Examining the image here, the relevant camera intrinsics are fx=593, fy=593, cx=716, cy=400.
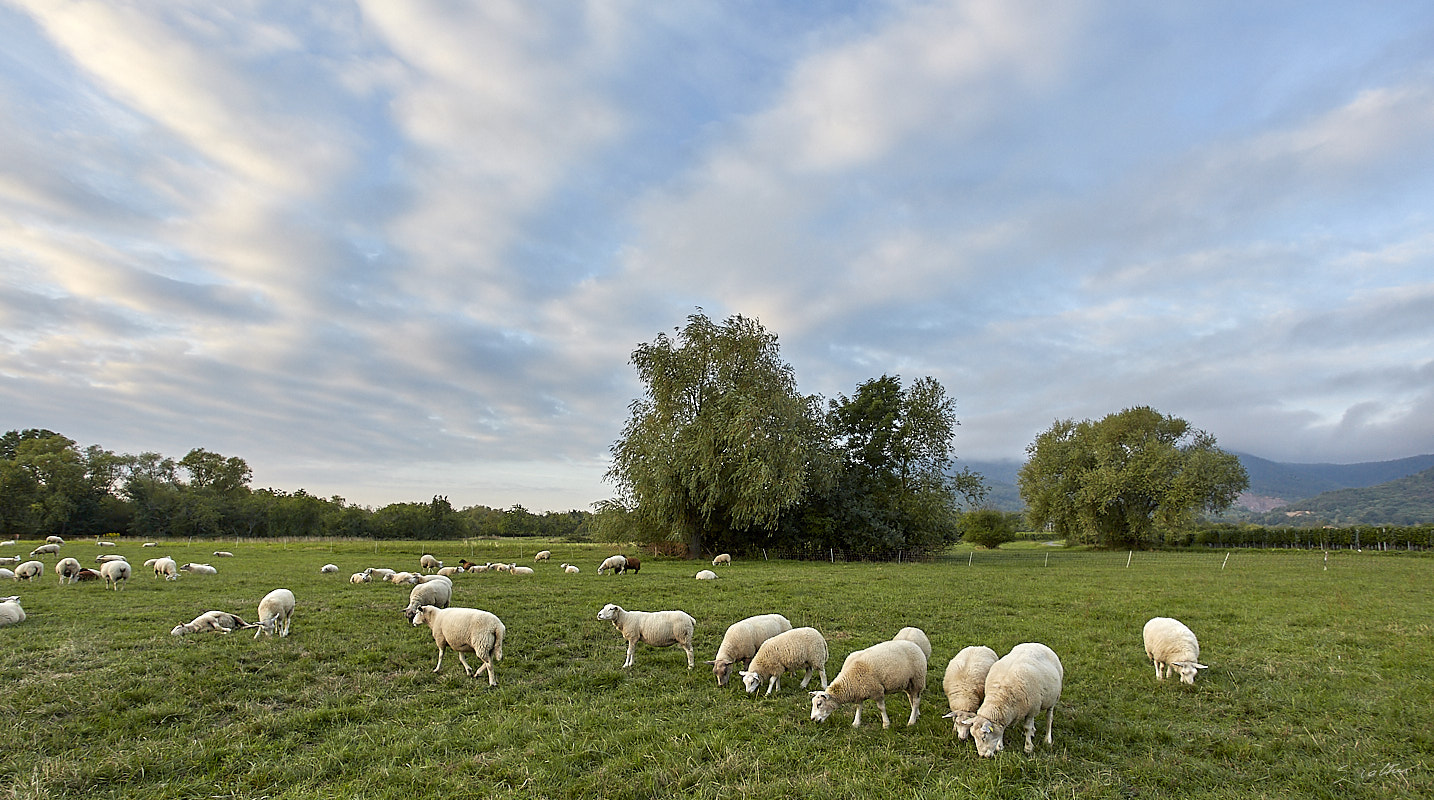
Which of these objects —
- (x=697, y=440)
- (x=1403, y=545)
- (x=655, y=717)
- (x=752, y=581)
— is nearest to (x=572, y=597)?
(x=752, y=581)

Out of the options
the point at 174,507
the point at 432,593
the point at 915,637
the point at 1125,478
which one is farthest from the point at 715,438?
the point at 174,507

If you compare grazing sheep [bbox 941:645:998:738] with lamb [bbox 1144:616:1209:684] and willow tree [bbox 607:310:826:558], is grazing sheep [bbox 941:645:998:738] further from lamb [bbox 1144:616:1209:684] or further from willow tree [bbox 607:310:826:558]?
willow tree [bbox 607:310:826:558]

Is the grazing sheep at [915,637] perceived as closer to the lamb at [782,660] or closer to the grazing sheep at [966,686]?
the grazing sheep at [966,686]

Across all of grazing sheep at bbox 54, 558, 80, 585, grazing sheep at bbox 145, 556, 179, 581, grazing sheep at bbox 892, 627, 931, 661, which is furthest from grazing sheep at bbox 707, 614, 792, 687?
grazing sheep at bbox 54, 558, 80, 585

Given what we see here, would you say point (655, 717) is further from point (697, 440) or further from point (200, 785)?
point (697, 440)

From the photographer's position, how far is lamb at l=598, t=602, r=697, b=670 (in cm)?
1045

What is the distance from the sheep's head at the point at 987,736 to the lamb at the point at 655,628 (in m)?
5.01

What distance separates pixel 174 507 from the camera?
3086 inches

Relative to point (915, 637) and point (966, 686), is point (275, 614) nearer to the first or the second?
point (915, 637)

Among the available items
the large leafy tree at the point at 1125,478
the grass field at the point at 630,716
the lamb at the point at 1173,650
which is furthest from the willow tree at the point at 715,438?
the large leafy tree at the point at 1125,478

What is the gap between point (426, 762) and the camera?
6246 millimetres

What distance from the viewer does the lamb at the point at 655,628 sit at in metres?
10.4

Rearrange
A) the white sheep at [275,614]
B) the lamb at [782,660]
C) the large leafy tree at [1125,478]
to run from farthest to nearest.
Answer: the large leafy tree at [1125,478] < the white sheep at [275,614] < the lamb at [782,660]

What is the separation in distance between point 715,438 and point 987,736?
27.9 meters
